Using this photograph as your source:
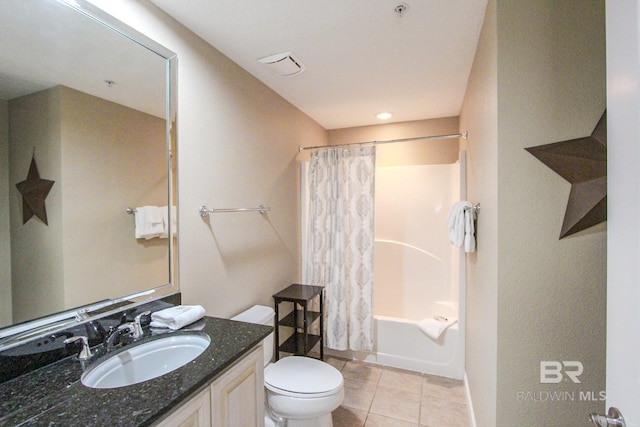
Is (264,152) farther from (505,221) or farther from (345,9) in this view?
(505,221)

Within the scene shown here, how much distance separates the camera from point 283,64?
1.91 metres

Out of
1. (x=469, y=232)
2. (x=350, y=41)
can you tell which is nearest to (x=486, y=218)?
(x=469, y=232)

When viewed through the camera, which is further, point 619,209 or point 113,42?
point 113,42

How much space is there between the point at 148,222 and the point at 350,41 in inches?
59.5

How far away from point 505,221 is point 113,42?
1.87 metres

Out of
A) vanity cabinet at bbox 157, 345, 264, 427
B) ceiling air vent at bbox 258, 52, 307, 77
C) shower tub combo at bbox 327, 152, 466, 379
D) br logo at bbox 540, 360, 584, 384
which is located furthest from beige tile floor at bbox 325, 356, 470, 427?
ceiling air vent at bbox 258, 52, 307, 77

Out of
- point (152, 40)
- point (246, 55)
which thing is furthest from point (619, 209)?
point (246, 55)

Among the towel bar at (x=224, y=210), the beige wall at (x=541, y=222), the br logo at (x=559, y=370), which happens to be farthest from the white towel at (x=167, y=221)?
the br logo at (x=559, y=370)

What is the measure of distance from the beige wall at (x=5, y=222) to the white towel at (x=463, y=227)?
83.3 inches

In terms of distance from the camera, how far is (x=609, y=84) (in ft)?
2.16

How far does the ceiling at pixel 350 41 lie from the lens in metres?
1.41

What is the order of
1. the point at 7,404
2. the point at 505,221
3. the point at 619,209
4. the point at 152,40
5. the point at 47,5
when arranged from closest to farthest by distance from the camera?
the point at 619,209, the point at 7,404, the point at 47,5, the point at 505,221, the point at 152,40

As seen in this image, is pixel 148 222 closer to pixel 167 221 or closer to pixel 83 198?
pixel 167 221

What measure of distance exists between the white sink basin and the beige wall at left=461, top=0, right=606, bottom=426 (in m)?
1.32
